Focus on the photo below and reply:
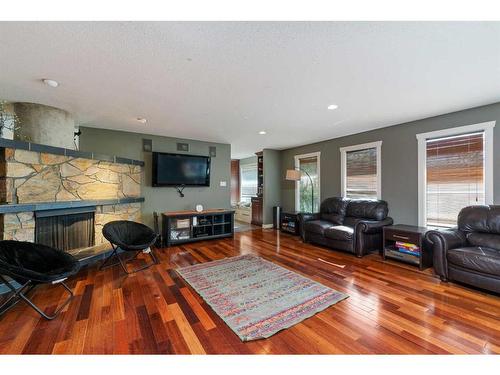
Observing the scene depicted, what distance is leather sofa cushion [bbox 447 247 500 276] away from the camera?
2.17 meters

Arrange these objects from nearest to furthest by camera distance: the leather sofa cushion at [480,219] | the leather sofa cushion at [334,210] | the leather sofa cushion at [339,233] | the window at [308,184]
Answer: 1. the leather sofa cushion at [480,219]
2. the leather sofa cushion at [339,233]
3. the leather sofa cushion at [334,210]
4. the window at [308,184]

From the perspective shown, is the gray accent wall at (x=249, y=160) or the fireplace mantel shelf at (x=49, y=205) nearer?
the fireplace mantel shelf at (x=49, y=205)

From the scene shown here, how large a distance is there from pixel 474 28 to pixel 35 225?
4.58 m

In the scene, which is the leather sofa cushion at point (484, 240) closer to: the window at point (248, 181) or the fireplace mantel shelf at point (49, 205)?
the fireplace mantel shelf at point (49, 205)

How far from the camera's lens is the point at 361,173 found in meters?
4.50

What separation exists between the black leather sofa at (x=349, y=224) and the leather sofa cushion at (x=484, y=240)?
1062 mm

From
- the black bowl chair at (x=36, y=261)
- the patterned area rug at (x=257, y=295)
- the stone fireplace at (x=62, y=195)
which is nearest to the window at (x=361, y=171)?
the patterned area rug at (x=257, y=295)

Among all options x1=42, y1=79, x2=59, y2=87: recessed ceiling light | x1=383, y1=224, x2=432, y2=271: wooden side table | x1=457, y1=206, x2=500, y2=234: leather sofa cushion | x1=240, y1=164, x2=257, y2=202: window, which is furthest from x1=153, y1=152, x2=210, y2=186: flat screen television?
x1=457, y1=206, x2=500, y2=234: leather sofa cushion

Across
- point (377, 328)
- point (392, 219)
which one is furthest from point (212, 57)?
point (392, 219)

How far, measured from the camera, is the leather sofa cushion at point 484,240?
8.10 ft

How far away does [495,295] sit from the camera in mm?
2211

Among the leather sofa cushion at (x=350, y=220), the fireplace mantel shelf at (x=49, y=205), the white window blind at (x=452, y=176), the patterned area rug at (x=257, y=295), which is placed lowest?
the patterned area rug at (x=257, y=295)

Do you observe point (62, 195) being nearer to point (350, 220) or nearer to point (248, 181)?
point (350, 220)
